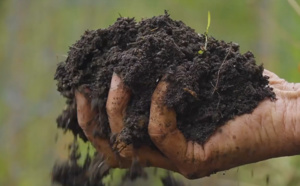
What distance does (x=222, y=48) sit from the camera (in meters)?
1.74

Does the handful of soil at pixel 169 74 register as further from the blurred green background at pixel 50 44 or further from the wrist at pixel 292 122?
the blurred green background at pixel 50 44

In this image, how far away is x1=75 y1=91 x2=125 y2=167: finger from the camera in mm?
1698

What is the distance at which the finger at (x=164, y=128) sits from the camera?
5.19 ft

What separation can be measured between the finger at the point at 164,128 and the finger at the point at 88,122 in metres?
0.19

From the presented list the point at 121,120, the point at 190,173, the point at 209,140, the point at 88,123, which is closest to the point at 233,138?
the point at 209,140

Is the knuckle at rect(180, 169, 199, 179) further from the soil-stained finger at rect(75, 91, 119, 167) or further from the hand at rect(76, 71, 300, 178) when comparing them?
the soil-stained finger at rect(75, 91, 119, 167)

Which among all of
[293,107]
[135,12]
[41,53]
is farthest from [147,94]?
[41,53]

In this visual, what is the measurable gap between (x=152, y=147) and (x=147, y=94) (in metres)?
0.17

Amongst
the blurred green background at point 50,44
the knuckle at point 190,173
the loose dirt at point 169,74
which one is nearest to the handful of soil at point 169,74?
the loose dirt at point 169,74

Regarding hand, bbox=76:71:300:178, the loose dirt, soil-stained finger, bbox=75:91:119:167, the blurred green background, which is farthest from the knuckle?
the blurred green background

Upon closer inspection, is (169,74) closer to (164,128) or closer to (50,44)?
(164,128)

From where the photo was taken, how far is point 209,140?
1.63 m

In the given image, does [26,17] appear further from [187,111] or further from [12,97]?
[187,111]

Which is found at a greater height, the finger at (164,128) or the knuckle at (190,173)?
the finger at (164,128)
